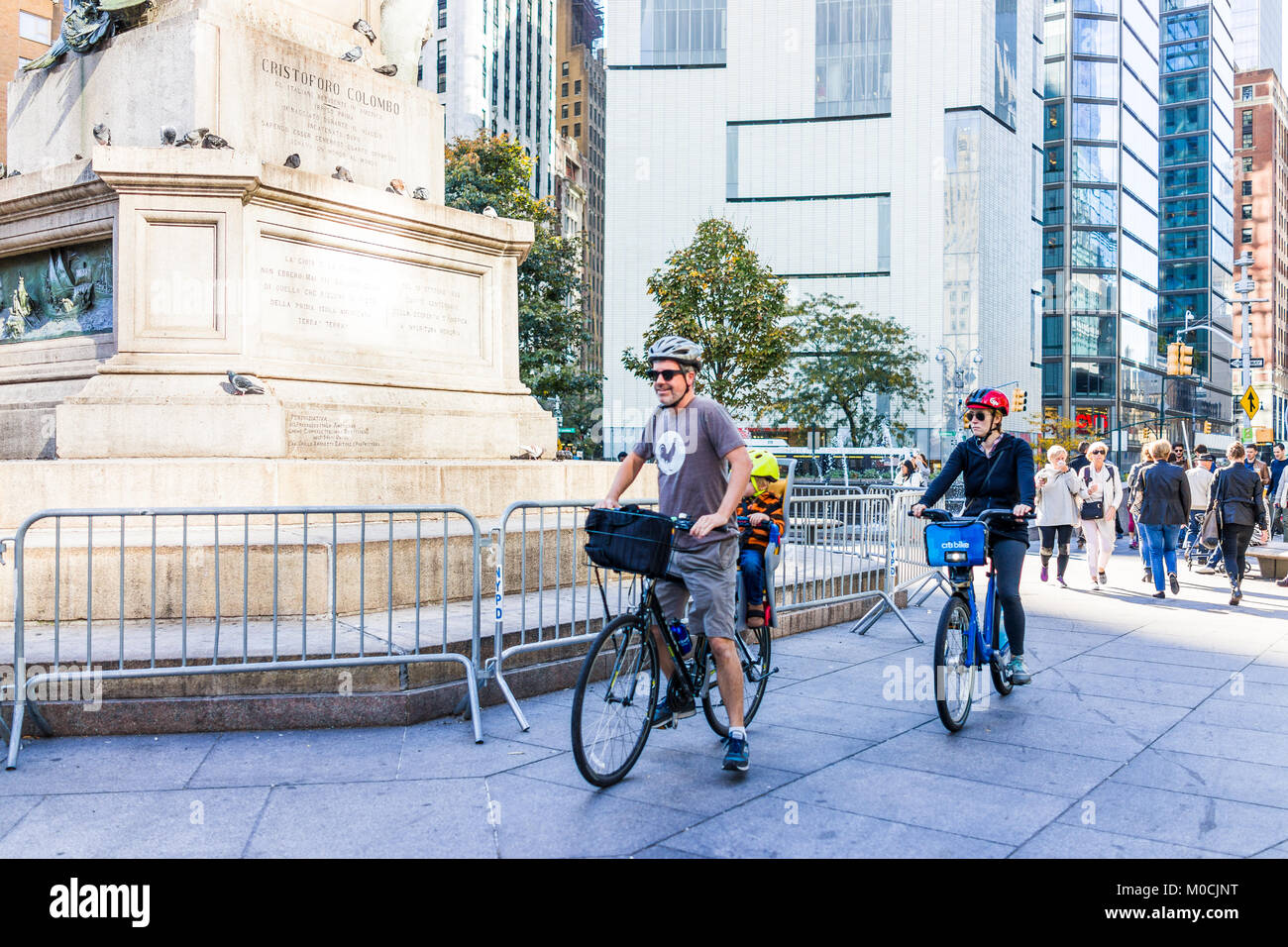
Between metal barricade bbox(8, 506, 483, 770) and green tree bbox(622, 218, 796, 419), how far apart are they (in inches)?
1239

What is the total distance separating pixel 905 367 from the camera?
2125 inches

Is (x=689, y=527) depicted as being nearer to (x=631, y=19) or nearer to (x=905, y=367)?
(x=905, y=367)

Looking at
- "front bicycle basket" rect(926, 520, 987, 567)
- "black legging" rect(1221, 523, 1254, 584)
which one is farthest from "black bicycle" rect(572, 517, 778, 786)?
"black legging" rect(1221, 523, 1254, 584)

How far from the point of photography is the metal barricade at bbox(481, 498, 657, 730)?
20.8 feet

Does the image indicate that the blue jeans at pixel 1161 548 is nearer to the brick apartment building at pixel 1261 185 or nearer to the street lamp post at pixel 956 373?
the street lamp post at pixel 956 373

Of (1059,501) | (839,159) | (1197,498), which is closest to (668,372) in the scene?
(1059,501)

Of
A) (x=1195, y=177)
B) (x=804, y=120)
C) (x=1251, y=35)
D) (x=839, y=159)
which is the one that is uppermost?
(x=1251, y=35)

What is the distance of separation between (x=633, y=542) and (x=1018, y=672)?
377 cm

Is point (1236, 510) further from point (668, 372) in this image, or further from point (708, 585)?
point (668, 372)

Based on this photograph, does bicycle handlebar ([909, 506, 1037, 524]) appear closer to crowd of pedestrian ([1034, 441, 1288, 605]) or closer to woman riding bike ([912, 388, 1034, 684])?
woman riding bike ([912, 388, 1034, 684])

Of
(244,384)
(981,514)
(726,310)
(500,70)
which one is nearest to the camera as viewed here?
(981,514)

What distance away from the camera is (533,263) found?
3369 centimetres

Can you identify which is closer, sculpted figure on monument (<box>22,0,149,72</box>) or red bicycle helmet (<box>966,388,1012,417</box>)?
red bicycle helmet (<box>966,388,1012,417</box>)
